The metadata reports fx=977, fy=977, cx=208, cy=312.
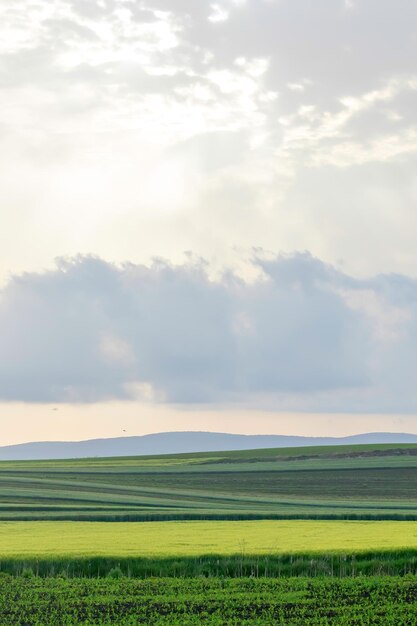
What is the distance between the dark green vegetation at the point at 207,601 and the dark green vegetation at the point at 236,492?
25.5 m

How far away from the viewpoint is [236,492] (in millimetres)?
91125

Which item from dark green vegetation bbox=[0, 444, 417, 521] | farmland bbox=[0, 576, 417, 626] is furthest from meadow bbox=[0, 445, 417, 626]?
dark green vegetation bbox=[0, 444, 417, 521]

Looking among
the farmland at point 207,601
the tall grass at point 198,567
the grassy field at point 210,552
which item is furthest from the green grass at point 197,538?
the farmland at point 207,601

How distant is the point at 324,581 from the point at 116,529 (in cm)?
1592

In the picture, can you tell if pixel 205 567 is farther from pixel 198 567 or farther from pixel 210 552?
pixel 210 552

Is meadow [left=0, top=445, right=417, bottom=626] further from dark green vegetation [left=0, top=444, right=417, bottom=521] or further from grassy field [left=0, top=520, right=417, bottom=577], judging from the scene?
dark green vegetation [left=0, top=444, right=417, bottom=521]

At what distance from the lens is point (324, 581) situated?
108ft

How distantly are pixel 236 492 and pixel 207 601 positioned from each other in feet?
208

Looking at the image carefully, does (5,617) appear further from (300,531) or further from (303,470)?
(303,470)

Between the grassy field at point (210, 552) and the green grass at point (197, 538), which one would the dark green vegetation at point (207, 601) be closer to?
the grassy field at point (210, 552)

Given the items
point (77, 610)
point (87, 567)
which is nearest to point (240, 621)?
point (77, 610)

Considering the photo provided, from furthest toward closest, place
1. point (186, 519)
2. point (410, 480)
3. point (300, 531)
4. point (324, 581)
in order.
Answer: point (410, 480) < point (186, 519) < point (300, 531) < point (324, 581)

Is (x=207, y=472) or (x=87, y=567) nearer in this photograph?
(x=87, y=567)

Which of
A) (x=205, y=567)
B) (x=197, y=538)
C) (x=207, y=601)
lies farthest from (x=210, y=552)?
(x=207, y=601)
